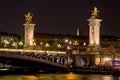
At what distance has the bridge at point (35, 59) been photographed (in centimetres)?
5589

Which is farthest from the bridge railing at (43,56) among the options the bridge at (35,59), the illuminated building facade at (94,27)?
the illuminated building facade at (94,27)

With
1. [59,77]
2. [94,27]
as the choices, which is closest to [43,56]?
[59,77]

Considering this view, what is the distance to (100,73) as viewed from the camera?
57.8 m

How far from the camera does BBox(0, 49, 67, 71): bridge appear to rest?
5589 centimetres

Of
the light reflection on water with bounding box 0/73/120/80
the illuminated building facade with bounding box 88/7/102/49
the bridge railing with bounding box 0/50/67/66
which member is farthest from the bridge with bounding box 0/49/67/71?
the illuminated building facade with bounding box 88/7/102/49

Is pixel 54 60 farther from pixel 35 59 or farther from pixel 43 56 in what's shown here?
pixel 35 59

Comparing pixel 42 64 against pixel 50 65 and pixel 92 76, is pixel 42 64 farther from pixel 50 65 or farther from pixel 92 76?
pixel 92 76

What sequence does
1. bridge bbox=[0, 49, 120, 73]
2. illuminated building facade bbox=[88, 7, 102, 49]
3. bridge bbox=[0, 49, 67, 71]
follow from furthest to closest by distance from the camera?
illuminated building facade bbox=[88, 7, 102, 49]
bridge bbox=[0, 49, 120, 73]
bridge bbox=[0, 49, 67, 71]

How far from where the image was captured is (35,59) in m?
57.8

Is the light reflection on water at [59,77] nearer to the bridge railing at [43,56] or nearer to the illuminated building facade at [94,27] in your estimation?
the bridge railing at [43,56]

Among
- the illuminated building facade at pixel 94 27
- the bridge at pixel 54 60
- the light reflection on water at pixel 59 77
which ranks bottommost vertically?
the light reflection on water at pixel 59 77

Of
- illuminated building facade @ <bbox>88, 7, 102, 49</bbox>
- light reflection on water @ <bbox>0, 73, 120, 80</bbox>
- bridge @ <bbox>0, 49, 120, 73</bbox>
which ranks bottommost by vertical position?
light reflection on water @ <bbox>0, 73, 120, 80</bbox>

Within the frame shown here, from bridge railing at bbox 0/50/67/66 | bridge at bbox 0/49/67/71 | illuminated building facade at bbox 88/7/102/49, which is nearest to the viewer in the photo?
bridge at bbox 0/49/67/71

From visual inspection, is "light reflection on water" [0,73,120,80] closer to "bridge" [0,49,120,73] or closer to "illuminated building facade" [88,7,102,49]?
"bridge" [0,49,120,73]
